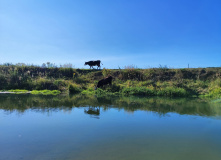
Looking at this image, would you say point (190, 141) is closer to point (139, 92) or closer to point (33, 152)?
point (33, 152)

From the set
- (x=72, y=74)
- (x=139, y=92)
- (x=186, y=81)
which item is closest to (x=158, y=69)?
(x=186, y=81)

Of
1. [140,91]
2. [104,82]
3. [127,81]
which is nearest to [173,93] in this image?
[140,91]

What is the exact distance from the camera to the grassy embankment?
1625cm

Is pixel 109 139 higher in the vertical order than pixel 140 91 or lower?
lower

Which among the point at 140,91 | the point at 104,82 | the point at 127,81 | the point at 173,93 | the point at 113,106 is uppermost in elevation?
the point at 127,81

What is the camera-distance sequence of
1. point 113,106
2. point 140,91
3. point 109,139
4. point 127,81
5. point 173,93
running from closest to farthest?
point 109,139 < point 113,106 < point 173,93 < point 140,91 < point 127,81

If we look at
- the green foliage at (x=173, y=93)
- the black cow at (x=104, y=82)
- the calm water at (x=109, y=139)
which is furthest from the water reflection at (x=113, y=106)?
the black cow at (x=104, y=82)

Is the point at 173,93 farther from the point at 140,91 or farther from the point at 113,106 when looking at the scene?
the point at 113,106

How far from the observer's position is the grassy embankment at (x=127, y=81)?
16250 millimetres

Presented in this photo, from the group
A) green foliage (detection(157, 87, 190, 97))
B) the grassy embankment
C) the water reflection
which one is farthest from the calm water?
the grassy embankment

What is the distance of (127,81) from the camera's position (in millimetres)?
21047

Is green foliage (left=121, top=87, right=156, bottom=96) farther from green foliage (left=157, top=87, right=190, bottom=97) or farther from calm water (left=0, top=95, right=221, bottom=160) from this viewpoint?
calm water (left=0, top=95, right=221, bottom=160)

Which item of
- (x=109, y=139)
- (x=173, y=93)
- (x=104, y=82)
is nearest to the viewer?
(x=109, y=139)

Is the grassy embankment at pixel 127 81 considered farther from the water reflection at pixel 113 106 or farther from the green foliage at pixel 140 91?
the water reflection at pixel 113 106
